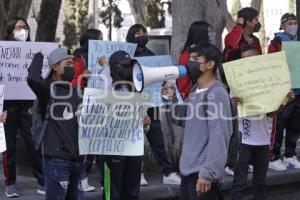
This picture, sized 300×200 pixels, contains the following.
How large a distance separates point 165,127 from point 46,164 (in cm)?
292

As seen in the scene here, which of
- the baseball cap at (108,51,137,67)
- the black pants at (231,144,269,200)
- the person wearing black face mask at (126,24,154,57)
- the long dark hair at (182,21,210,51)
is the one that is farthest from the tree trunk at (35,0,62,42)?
the baseball cap at (108,51,137,67)

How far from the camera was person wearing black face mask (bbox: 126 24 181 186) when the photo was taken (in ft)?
23.6

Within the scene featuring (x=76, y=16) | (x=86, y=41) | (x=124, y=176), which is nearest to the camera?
(x=124, y=176)

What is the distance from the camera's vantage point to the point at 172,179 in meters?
7.28

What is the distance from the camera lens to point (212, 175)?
487cm

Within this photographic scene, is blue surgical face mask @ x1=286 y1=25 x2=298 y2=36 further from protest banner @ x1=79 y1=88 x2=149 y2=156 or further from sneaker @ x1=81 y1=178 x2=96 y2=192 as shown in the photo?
sneaker @ x1=81 y1=178 x2=96 y2=192

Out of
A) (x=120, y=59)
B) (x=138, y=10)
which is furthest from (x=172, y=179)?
(x=138, y=10)

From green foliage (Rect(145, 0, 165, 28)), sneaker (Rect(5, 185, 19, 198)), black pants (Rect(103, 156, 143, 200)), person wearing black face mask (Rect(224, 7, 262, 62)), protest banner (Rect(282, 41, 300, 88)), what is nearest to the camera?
black pants (Rect(103, 156, 143, 200))

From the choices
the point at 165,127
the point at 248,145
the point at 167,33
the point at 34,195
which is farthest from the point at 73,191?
the point at 167,33

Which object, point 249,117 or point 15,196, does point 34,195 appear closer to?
point 15,196

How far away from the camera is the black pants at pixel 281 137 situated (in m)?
8.19

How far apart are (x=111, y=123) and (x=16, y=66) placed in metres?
1.71

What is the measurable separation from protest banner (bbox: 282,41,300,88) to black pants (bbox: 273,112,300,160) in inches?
43.2

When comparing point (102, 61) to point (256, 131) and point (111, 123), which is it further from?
point (256, 131)
